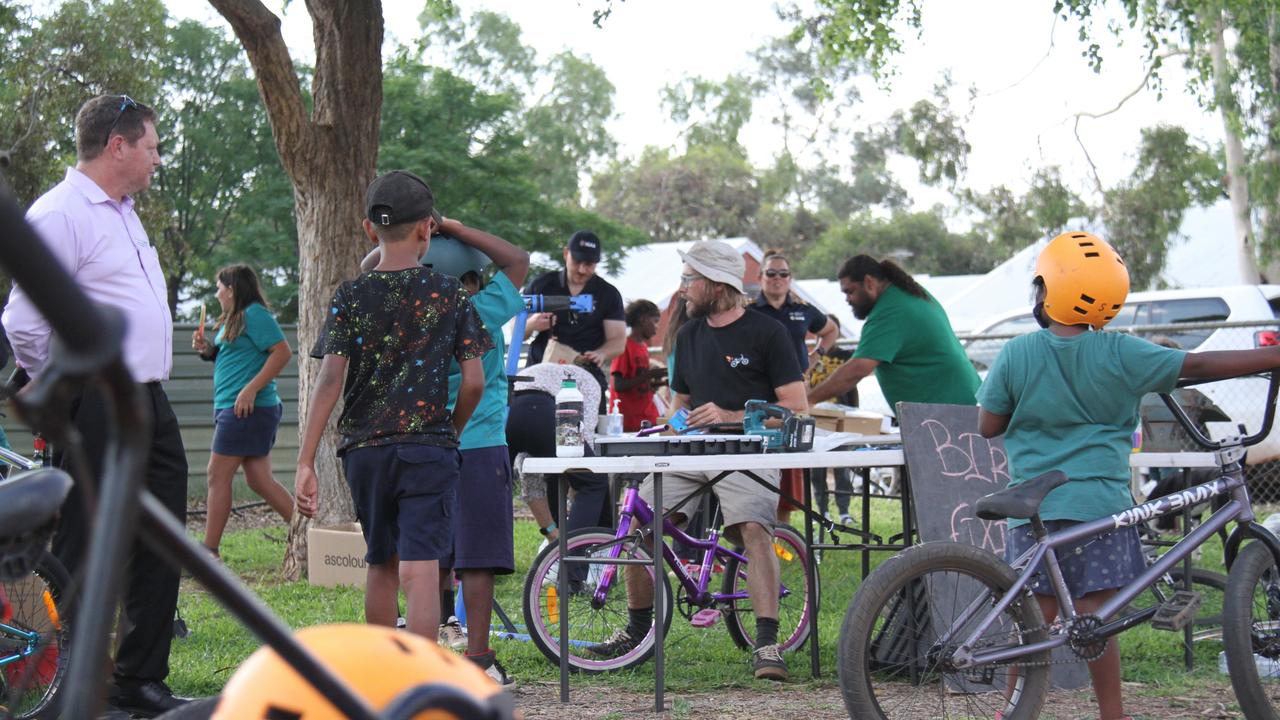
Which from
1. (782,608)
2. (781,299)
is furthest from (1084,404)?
(781,299)

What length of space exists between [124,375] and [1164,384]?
3931 millimetres

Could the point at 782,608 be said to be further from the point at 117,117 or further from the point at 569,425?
the point at 117,117

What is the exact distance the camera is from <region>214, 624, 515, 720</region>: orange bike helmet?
1.48 m

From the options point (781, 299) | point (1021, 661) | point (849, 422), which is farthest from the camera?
point (781, 299)

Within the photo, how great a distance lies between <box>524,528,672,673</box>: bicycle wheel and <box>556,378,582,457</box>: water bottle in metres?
0.69

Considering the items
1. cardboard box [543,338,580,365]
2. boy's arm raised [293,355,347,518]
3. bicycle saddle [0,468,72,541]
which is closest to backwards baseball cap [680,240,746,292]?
boy's arm raised [293,355,347,518]

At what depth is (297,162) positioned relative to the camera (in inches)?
356

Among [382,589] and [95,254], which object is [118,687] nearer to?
[382,589]

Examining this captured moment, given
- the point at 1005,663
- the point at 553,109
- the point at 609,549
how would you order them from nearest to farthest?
the point at 1005,663, the point at 609,549, the point at 553,109

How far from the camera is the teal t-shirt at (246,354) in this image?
8727 millimetres

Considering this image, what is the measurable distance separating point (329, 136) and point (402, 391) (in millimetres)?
4736

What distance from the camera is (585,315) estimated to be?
8.88m

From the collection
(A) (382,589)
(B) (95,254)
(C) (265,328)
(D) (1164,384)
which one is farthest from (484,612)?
(C) (265,328)

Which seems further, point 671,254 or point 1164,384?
point 671,254
